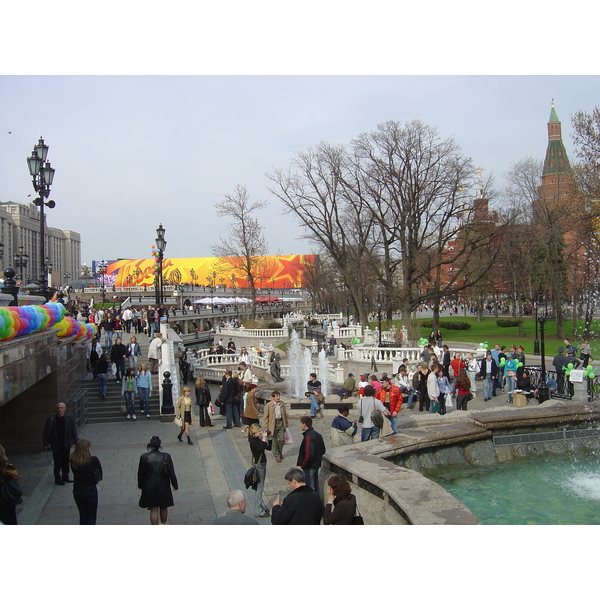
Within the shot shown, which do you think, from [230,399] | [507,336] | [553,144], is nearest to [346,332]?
[507,336]

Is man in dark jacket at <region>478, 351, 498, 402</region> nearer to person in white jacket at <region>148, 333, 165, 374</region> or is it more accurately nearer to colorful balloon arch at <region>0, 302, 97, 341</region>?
person in white jacket at <region>148, 333, 165, 374</region>

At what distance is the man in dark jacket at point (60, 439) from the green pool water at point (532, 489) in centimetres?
583

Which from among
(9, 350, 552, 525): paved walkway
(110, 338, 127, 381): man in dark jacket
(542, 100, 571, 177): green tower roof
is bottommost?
(9, 350, 552, 525): paved walkway

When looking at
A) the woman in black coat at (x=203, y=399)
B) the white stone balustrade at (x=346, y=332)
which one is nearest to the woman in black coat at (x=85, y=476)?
the woman in black coat at (x=203, y=399)

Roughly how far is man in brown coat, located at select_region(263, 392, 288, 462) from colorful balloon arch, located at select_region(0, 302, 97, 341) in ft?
13.7

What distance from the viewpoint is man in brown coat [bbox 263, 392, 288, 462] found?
383 inches

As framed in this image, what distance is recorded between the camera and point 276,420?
32.1 ft

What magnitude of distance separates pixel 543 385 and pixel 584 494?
7190mm

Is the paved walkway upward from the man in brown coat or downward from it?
downward

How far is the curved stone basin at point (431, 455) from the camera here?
6000 mm

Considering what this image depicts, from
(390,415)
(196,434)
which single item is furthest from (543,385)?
(196,434)

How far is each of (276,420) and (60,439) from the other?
354 cm

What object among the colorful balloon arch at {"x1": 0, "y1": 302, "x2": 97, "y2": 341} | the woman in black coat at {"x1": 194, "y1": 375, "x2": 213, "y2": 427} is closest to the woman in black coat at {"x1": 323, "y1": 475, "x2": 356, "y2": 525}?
the colorful balloon arch at {"x1": 0, "y1": 302, "x2": 97, "y2": 341}

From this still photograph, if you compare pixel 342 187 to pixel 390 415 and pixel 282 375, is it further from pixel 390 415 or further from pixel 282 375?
pixel 390 415
